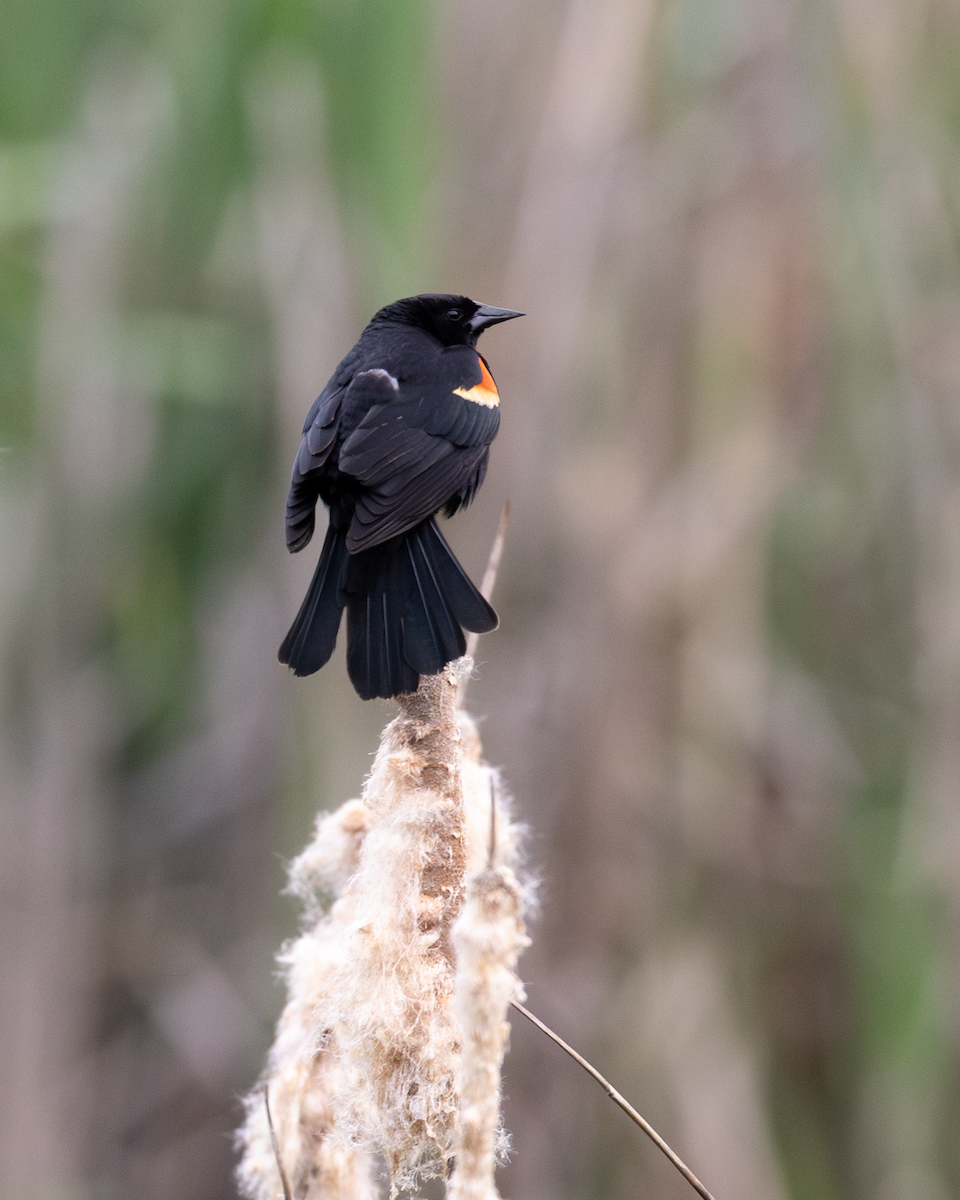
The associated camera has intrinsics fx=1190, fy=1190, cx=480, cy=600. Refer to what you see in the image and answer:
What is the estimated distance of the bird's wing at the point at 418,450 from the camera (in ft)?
4.43

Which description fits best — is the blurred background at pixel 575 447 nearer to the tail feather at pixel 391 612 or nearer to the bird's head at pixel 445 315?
the bird's head at pixel 445 315

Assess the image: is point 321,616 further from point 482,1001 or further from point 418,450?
point 482,1001

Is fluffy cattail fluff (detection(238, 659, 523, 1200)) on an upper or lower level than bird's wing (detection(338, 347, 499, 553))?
lower

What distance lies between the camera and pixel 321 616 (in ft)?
4.45

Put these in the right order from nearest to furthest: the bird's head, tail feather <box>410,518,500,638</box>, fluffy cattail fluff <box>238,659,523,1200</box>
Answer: fluffy cattail fluff <box>238,659,523,1200</box> < tail feather <box>410,518,500,638</box> < the bird's head

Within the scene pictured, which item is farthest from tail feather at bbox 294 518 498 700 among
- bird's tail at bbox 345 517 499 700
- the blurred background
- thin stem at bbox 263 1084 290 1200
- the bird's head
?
the blurred background

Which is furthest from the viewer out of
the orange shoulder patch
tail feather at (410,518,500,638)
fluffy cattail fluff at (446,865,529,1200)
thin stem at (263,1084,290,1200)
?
the orange shoulder patch

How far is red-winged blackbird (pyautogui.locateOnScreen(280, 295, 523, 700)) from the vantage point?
123 centimetres

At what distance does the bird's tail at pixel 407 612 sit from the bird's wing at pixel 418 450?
54 millimetres

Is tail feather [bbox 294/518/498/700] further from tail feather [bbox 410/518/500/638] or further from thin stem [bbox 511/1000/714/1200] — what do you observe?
thin stem [bbox 511/1000/714/1200]

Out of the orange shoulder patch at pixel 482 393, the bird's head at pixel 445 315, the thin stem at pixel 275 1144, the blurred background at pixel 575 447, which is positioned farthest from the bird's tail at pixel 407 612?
the blurred background at pixel 575 447

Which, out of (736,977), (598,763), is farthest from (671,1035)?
(598,763)

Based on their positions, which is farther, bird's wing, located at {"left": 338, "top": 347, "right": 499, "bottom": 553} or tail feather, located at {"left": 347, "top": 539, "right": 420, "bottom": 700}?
bird's wing, located at {"left": 338, "top": 347, "right": 499, "bottom": 553}

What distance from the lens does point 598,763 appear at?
2.48 meters
